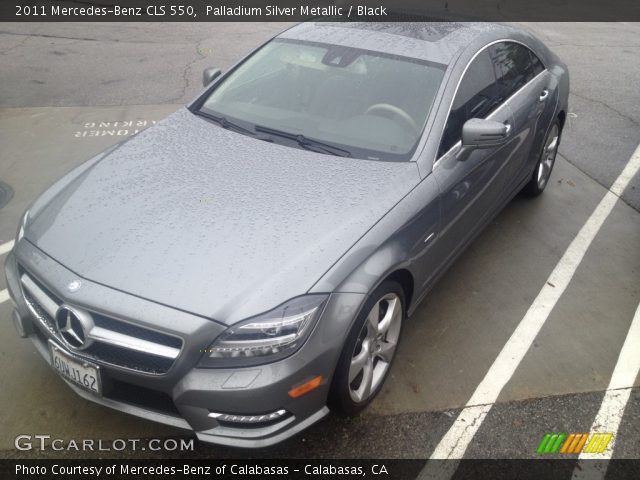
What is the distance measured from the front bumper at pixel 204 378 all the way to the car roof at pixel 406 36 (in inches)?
72.8

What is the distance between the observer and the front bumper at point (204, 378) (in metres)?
2.39

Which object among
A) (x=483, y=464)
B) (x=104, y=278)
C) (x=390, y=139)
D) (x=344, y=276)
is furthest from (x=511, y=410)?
(x=104, y=278)

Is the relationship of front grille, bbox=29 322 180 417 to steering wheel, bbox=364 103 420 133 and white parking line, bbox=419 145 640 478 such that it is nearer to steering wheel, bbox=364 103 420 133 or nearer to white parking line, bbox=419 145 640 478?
white parking line, bbox=419 145 640 478

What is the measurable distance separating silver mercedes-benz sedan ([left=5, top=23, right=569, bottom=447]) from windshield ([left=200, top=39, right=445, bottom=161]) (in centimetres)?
1

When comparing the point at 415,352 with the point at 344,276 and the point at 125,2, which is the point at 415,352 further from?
the point at 125,2

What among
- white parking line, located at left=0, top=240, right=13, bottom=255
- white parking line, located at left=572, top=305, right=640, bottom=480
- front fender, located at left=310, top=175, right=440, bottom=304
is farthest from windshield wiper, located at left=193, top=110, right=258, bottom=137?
white parking line, located at left=572, top=305, right=640, bottom=480

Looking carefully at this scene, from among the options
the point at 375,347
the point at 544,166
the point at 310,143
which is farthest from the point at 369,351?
the point at 544,166

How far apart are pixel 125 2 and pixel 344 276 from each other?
12.1m

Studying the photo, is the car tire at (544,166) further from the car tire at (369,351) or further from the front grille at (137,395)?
the front grille at (137,395)

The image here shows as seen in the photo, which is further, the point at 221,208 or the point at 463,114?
the point at 463,114

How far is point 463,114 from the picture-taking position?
3.58 meters

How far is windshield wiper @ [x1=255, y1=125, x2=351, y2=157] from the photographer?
332 centimetres

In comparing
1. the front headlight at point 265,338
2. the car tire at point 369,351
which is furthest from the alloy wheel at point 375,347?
the front headlight at point 265,338

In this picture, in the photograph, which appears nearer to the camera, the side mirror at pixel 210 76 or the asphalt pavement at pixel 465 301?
the asphalt pavement at pixel 465 301
